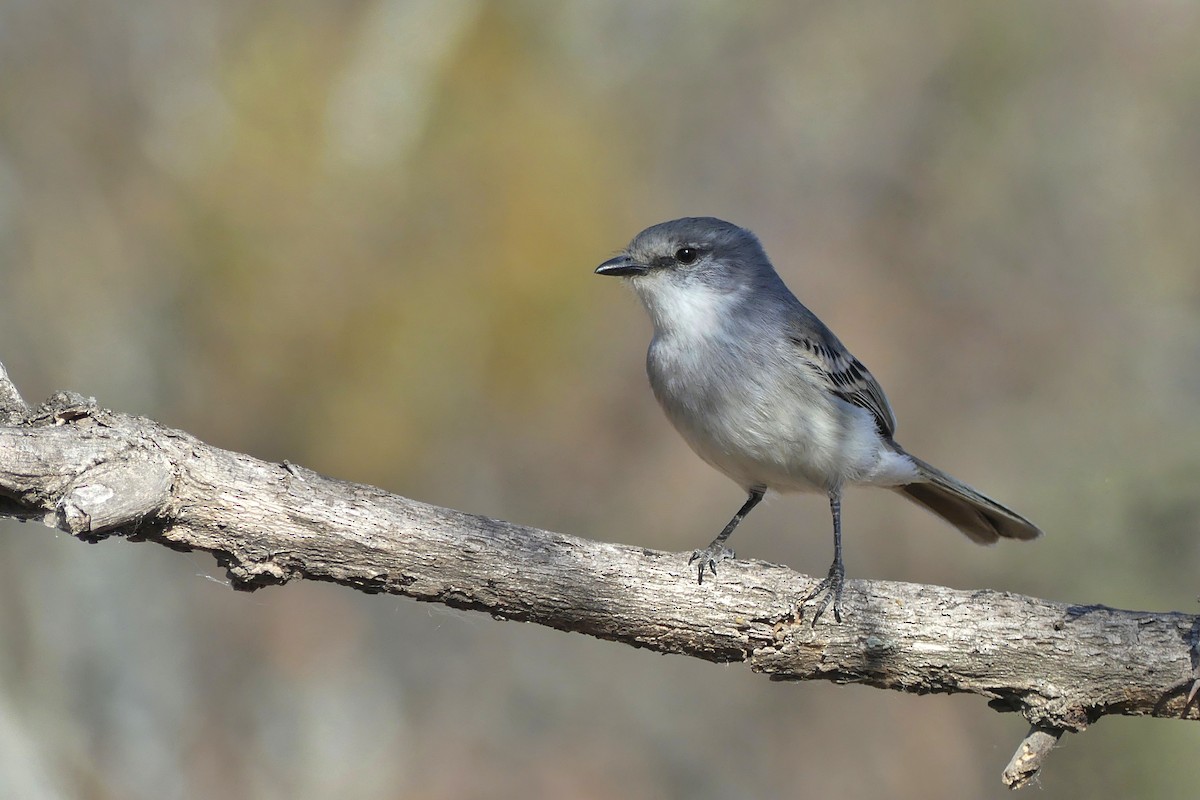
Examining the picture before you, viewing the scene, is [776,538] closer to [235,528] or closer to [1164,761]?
[1164,761]

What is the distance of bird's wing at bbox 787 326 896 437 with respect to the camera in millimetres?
5090

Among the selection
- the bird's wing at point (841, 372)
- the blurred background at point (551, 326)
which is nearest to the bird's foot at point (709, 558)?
the bird's wing at point (841, 372)

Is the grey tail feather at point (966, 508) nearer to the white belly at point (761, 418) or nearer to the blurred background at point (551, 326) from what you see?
the white belly at point (761, 418)

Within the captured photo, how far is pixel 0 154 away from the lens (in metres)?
8.03

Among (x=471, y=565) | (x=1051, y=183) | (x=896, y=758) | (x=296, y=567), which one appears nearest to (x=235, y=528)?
(x=296, y=567)

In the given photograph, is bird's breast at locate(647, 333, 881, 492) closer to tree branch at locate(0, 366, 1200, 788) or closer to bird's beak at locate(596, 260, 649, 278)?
bird's beak at locate(596, 260, 649, 278)

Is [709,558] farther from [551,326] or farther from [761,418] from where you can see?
[551,326]

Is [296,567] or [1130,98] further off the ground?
[1130,98]

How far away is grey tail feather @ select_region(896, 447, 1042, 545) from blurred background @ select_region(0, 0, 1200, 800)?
285cm

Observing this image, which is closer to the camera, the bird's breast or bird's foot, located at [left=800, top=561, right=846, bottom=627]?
bird's foot, located at [left=800, top=561, right=846, bottom=627]

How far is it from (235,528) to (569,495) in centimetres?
660

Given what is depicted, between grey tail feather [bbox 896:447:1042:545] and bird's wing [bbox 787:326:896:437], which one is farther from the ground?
bird's wing [bbox 787:326:896:437]

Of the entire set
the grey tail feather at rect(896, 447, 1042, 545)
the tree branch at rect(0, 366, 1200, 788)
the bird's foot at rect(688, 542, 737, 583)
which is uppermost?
the grey tail feather at rect(896, 447, 1042, 545)

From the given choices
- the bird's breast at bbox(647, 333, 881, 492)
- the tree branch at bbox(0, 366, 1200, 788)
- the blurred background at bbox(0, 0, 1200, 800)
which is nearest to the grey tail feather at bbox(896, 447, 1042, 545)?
the bird's breast at bbox(647, 333, 881, 492)
